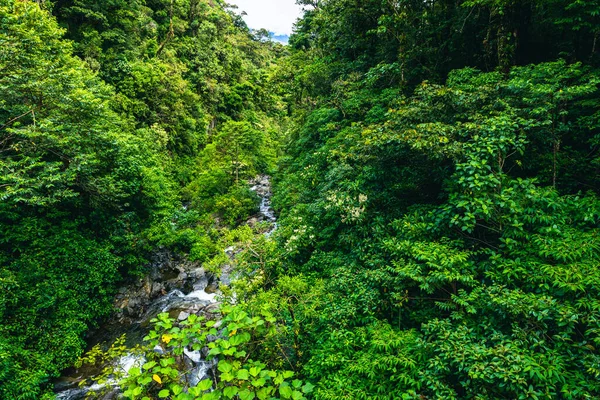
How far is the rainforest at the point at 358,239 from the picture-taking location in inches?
161

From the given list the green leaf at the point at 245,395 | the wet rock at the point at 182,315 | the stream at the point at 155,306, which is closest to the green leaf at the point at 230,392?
the green leaf at the point at 245,395

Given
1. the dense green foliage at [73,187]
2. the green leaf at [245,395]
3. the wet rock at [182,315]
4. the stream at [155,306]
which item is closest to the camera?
the green leaf at [245,395]

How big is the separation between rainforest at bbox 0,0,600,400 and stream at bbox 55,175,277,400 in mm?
87

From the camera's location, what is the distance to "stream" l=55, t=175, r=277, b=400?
9.09 meters

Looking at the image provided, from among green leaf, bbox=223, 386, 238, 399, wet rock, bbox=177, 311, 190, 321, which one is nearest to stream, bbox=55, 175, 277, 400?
wet rock, bbox=177, 311, 190, 321

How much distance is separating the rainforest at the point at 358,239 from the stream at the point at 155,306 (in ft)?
0.29

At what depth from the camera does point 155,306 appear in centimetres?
1321

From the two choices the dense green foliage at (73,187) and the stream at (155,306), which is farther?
the stream at (155,306)

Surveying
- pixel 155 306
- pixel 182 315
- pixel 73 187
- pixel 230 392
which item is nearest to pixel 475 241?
pixel 230 392

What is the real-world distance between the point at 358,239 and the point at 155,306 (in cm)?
1056

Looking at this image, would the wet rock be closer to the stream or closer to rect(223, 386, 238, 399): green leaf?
the stream

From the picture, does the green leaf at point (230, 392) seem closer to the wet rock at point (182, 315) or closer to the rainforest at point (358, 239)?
the rainforest at point (358, 239)

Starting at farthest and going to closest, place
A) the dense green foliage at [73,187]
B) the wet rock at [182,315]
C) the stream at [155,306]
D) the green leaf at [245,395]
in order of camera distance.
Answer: the wet rock at [182,315] → the stream at [155,306] → the dense green foliage at [73,187] → the green leaf at [245,395]

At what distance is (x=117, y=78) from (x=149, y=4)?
1830cm
